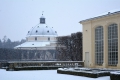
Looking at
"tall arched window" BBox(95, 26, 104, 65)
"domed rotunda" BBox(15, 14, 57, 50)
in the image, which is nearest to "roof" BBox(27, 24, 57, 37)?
"domed rotunda" BBox(15, 14, 57, 50)

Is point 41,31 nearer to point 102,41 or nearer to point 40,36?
point 40,36

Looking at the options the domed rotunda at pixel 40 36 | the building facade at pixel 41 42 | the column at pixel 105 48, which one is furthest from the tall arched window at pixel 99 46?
the domed rotunda at pixel 40 36

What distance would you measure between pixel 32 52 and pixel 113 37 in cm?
5545

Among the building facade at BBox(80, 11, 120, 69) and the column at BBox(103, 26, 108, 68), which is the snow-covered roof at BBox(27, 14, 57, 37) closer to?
the building facade at BBox(80, 11, 120, 69)

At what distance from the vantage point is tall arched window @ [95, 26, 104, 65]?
28234 millimetres

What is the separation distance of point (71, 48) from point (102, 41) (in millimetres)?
19258

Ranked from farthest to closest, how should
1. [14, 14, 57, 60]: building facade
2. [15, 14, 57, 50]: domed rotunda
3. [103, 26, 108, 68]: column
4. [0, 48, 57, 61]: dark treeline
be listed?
1. [15, 14, 57, 50]: domed rotunda
2. [14, 14, 57, 60]: building facade
3. [0, 48, 57, 61]: dark treeline
4. [103, 26, 108, 68]: column

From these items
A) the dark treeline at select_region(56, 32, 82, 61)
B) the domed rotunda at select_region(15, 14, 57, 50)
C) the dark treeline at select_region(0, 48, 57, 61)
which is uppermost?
the domed rotunda at select_region(15, 14, 57, 50)

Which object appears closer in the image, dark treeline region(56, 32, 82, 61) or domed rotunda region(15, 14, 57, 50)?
dark treeline region(56, 32, 82, 61)

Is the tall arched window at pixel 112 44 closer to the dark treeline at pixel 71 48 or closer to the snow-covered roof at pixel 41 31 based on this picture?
the dark treeline at pixel 71 48

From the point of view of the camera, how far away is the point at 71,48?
47.1 m

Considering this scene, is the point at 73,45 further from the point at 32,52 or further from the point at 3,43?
the point at 3,43

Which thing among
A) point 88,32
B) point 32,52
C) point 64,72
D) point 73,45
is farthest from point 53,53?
point 64,72

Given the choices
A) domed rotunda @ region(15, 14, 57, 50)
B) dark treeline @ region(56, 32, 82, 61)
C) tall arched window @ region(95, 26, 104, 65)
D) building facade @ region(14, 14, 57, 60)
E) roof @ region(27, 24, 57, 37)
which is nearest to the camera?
tall arched window @ region(95, 26, 104, 65)
